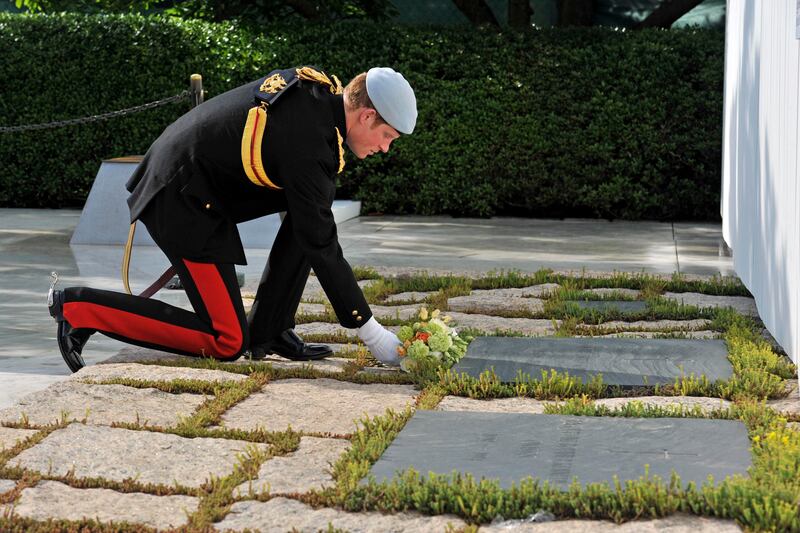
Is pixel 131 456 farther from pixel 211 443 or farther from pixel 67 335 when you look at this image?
pixel 67 335

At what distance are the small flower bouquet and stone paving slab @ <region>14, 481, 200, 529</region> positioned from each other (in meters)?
1.40

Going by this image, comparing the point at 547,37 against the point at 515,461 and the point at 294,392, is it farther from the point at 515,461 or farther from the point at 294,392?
the point at 515,461

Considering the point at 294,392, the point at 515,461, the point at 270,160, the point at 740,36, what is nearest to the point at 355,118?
the point at 270,160

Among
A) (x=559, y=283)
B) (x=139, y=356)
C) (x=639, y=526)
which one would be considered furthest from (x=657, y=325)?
(x=639, y=526)

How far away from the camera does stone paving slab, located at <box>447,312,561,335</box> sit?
201 inches

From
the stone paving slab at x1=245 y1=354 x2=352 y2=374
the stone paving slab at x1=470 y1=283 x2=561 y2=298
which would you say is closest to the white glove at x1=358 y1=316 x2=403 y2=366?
the stone paving slab at x1=245 y1=354 x2=352 y2=374

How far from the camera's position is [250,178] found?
4.21 meters

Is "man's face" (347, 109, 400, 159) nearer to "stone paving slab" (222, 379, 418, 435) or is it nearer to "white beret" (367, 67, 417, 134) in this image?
"white beret" (367, 67, 417, 134)

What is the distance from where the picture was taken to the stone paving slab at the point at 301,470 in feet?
9.78

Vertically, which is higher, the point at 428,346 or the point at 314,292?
the point at 428,346

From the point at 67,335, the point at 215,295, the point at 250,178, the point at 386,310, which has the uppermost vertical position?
the point at 250,178

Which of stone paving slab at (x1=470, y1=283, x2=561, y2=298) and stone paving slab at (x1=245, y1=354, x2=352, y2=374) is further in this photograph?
stone paving slab at (x1=470, y1=283, x2=561, y2=298)

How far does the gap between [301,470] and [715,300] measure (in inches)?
132

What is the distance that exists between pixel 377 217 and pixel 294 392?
643 centimetres
